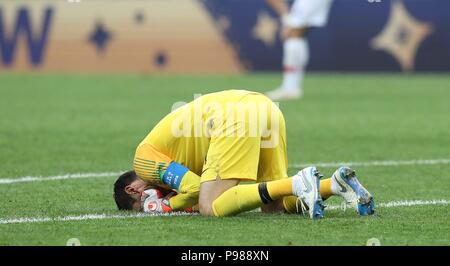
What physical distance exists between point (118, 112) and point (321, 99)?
3.81 m

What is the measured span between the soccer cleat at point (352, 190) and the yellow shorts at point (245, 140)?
51cm

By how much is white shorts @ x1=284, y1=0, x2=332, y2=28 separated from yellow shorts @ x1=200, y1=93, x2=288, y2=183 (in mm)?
10300

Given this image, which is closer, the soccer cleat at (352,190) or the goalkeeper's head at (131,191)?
the soccer cleat at (352,190)

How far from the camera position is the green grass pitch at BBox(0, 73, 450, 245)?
5902 millimetres

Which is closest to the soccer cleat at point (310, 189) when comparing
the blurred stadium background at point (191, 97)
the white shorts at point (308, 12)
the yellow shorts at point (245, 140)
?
the blurred stadium background at point (191, 97)

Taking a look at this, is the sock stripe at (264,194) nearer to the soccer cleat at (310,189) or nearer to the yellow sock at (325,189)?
the soccer cleat at (310,189)

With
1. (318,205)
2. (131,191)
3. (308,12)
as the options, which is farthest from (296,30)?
(318,205)

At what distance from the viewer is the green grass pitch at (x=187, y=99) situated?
5.90 m

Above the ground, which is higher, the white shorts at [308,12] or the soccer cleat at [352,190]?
the white shorts at [308,12]

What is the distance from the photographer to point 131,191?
22.2 feet

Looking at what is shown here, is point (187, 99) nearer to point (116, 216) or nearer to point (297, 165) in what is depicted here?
point (297, 165)

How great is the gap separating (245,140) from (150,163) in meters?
0.60

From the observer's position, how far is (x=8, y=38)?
2222cm
